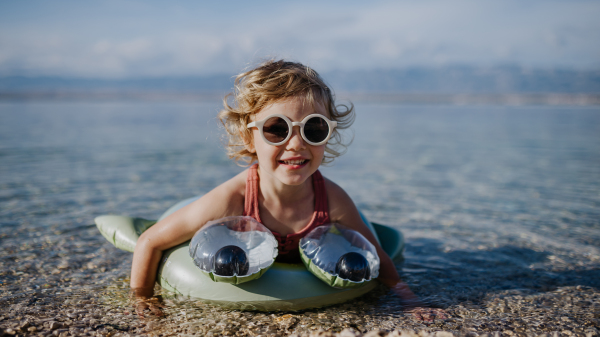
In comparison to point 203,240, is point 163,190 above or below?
below

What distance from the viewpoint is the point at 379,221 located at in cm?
518

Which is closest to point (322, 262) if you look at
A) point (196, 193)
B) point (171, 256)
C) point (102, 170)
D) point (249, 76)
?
point (171, 256)

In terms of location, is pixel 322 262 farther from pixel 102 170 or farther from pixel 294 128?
pixel 102 170

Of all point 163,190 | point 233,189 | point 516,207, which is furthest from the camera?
point 163,190

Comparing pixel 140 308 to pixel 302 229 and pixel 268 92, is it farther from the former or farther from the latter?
pixel 268 92

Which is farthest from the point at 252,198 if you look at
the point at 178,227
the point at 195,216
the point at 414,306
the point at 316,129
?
the point at 414,306

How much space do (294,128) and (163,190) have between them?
14.0ft

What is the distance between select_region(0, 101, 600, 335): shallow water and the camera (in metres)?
2.65

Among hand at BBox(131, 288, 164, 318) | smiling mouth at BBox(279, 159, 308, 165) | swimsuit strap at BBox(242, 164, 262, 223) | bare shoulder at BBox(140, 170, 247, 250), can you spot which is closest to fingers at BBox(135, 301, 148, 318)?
hand at BBox(131, 288, 164, 318)

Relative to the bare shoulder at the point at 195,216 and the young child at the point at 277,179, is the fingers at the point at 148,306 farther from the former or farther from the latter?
the bare shoulder at the point at 195,216

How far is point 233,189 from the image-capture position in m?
2.79

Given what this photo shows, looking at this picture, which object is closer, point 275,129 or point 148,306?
point 275,129

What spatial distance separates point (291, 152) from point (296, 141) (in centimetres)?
7

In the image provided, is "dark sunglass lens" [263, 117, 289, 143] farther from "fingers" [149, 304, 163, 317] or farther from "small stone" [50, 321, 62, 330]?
"small stone" [50, 321, 62, 330]
